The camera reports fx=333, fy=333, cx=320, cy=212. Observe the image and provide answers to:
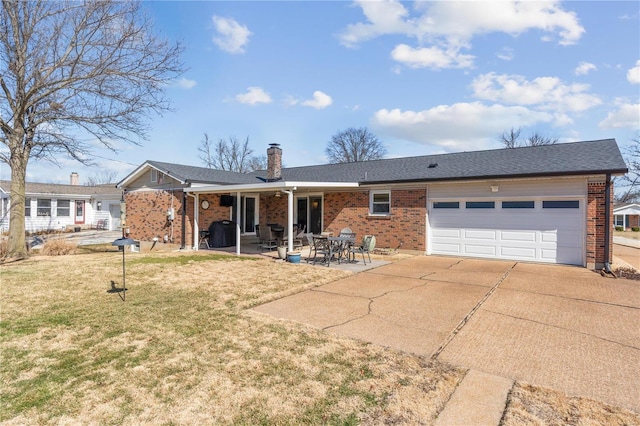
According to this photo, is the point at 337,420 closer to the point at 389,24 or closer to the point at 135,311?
the point at 135,311

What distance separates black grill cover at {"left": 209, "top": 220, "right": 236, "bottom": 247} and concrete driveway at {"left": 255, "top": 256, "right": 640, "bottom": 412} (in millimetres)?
8323

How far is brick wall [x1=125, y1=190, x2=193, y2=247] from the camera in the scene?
48.2ft

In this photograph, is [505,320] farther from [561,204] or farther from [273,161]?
[273,161]

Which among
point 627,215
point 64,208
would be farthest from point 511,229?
point 627,215

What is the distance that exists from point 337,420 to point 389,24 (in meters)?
11.6

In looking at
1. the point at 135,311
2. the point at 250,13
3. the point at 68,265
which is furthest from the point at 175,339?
the point at 250,13

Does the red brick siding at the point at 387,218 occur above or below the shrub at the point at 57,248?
above

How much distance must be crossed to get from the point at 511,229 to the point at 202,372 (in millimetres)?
11026

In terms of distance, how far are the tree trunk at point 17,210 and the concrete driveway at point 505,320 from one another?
1151 cm

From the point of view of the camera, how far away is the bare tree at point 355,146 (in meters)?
46.4

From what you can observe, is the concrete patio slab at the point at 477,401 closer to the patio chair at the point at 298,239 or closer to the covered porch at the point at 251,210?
the covered porch at the point at 251,210

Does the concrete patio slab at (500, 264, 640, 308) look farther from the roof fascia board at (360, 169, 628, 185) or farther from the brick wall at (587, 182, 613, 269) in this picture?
the roof fascia board at (360, 169, 628, 185)

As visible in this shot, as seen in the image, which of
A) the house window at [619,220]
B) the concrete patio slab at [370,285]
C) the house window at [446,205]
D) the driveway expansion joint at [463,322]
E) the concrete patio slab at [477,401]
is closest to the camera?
the concrete patio slab at [477,401]

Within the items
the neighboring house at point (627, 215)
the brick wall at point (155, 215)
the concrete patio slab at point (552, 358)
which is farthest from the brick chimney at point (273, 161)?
the neighboring house at point (627, 215)
